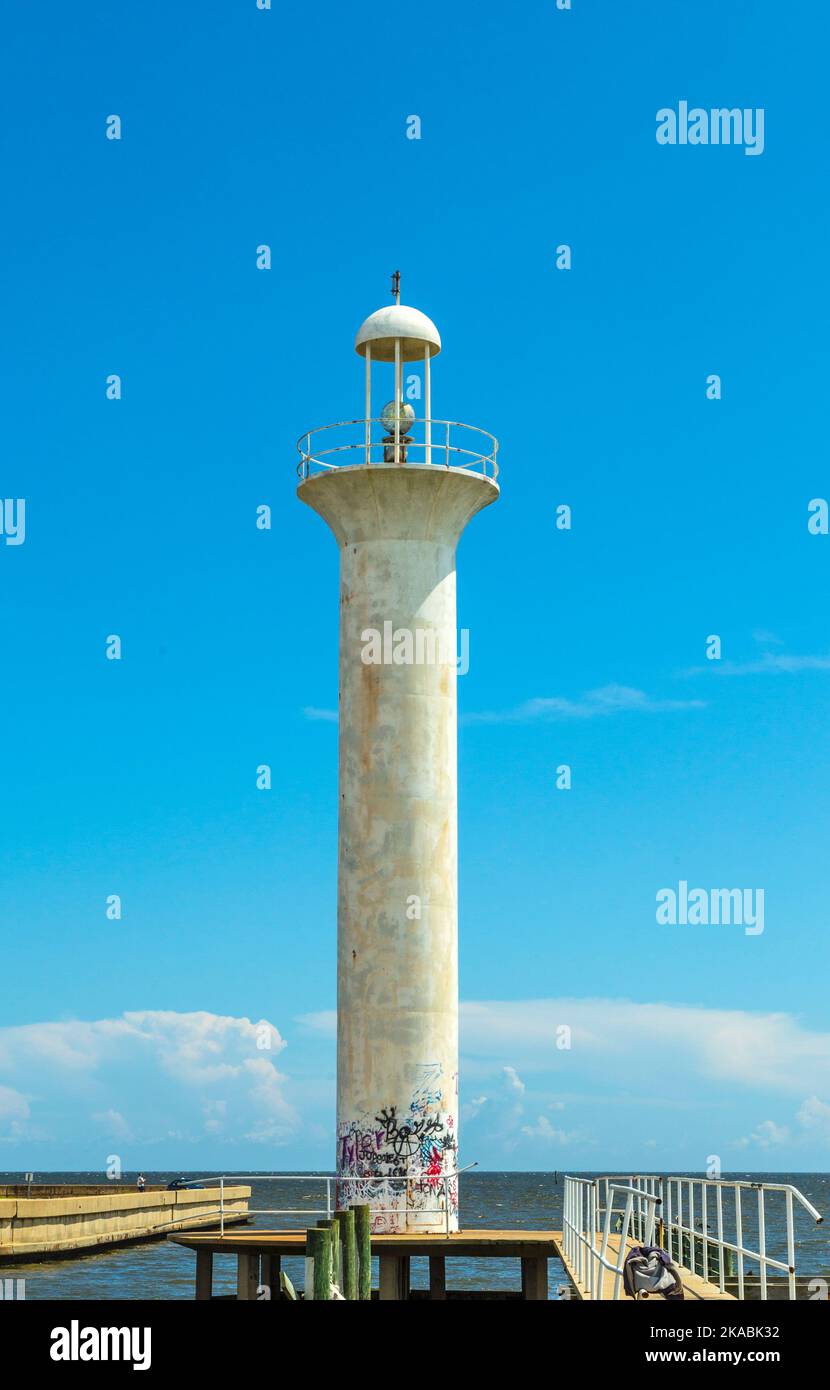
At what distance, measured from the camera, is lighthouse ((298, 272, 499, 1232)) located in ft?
104

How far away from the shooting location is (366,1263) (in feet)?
85.7

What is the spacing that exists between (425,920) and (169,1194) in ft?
193

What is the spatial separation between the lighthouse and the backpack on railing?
1303 centimetres

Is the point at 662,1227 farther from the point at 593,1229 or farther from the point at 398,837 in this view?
the point at 398,837

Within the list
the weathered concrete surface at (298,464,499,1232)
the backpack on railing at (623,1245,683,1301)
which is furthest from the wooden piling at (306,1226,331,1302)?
the weathered concrete surface at (298,464,499,1232)

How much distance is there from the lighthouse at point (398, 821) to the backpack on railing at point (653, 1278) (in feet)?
42.8

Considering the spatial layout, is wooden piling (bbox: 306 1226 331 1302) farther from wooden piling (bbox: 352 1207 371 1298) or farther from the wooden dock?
the wooden dock

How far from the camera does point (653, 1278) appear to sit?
18.6 meters

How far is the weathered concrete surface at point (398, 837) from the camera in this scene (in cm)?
3161

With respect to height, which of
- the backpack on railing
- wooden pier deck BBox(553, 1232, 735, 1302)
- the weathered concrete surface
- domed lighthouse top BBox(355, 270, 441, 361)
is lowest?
wooden pier deck BBox(553, 1232, 735, 1302)

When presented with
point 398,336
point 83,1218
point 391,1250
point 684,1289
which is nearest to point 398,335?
point 398,336

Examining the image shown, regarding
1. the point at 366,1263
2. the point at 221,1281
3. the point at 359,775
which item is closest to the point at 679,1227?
the point at 366,1263

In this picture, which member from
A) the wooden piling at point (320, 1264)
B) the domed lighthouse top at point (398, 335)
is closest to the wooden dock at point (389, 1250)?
the wooden piling at point (320, 1264)
